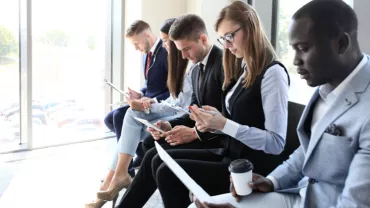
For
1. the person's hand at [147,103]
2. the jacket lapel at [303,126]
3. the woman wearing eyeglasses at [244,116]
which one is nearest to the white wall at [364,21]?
the woman wearing eyeglasses at [244,116]

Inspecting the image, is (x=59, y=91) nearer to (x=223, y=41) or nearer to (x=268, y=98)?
(x=223, y=41)

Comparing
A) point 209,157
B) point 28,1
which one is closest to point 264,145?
point 209,157

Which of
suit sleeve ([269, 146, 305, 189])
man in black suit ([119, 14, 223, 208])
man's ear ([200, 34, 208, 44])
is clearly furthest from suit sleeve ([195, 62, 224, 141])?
suit sleeve ([269, 146, 305, 189])

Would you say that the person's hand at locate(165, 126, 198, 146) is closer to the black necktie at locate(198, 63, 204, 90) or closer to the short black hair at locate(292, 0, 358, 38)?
the black necktie at locate(198, 63, 204, 90)

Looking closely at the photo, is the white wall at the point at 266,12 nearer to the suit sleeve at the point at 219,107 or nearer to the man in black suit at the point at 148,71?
the man in black suit at the point at 148,71

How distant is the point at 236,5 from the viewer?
1.84 meters

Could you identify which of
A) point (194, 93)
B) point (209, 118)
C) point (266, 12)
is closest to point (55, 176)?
point (194, 93)

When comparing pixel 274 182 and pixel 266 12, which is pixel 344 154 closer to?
pixel 274 182

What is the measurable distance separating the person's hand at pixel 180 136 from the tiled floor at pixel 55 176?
0.60 m

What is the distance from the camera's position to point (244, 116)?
1.74 m

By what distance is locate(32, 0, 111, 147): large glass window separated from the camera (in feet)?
12.6

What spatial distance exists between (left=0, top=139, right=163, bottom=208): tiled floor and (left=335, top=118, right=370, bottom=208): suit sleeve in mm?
1654

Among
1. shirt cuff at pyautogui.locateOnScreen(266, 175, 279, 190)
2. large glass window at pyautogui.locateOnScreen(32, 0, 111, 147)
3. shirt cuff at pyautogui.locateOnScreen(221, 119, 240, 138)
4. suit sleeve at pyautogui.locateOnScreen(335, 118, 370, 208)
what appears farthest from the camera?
large glass window at pyautogui.locateOnScreen(32, 0, 111, 147)

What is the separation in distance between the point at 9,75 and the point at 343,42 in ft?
10.9
